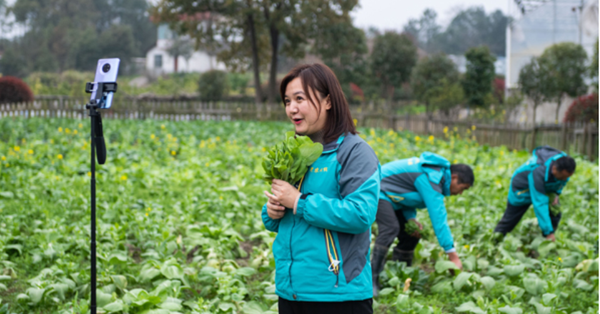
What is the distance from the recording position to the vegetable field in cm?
349

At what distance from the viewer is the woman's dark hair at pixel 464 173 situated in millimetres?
3744

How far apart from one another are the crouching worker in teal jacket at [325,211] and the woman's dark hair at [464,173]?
6.35 feet

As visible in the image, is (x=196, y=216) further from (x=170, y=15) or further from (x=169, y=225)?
(x=170, y=15)

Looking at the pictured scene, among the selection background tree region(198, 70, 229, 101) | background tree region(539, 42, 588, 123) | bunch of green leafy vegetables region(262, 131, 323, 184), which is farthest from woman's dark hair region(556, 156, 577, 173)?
background tree region(198, 70, 229, 101)

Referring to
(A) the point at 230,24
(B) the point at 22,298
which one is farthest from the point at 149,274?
(A) the point at 230,24

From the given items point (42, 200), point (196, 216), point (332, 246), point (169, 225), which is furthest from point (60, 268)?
point (332, 246)

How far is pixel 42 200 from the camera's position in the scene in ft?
18.9

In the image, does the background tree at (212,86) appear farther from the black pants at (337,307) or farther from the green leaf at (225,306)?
the black pants at (337,307)

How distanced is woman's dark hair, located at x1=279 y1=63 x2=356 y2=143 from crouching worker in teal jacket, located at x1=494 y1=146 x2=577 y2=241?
3.17 metres

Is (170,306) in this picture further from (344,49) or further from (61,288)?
(344,49)

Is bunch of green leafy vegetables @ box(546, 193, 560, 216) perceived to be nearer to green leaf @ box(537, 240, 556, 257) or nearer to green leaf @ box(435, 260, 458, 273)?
green leaf @ box(537, 240, 556, 257)

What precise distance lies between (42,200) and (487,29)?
77731mm

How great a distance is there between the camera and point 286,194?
192 cm

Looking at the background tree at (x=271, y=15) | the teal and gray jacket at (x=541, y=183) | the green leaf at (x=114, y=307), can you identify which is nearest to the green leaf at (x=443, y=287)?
the teal and gray jacket at (x=541, y=183)
